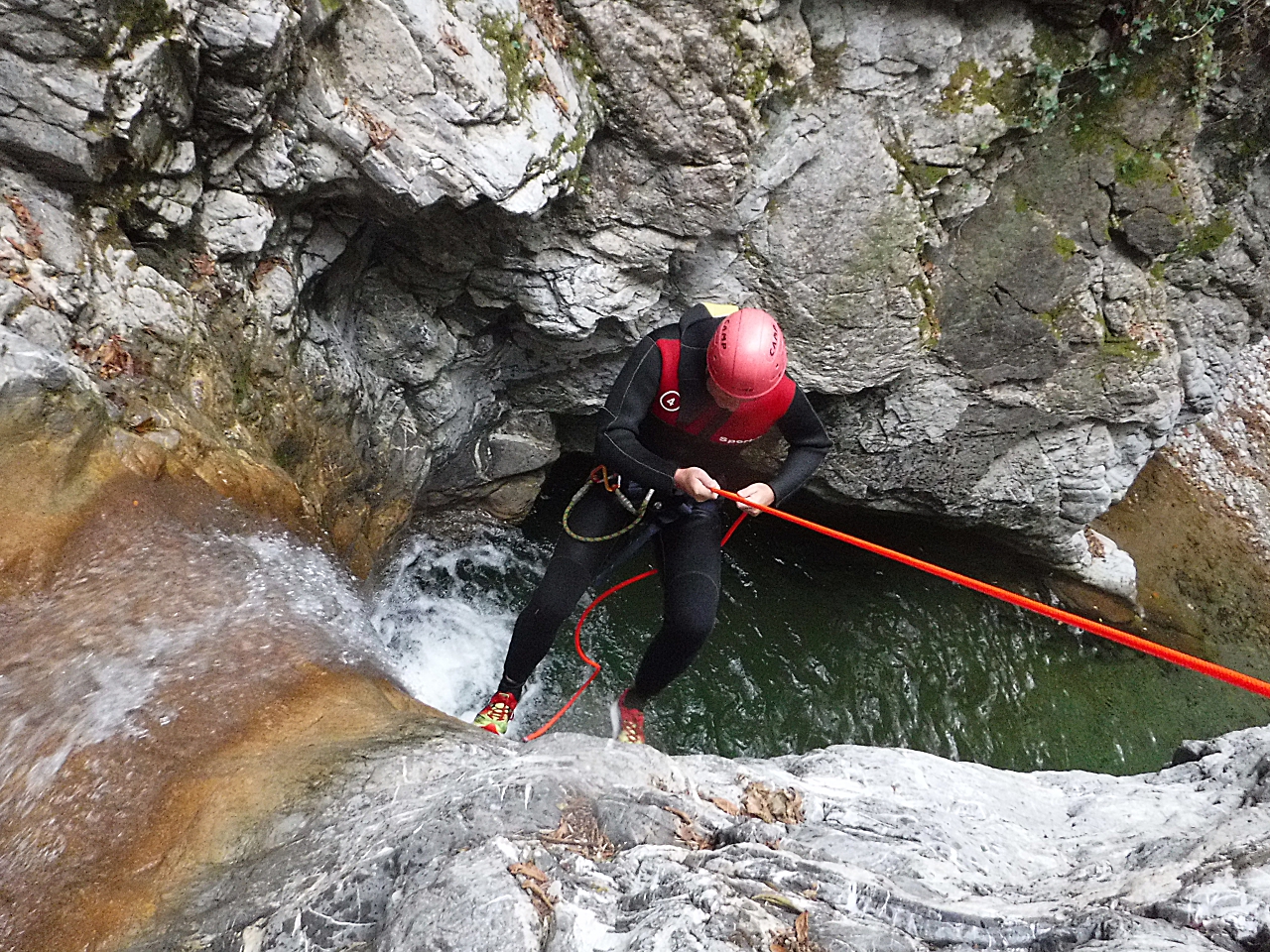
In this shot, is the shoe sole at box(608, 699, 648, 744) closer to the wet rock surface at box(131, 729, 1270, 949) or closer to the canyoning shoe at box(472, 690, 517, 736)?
the canyoning shoe at box(472, 690, 517, 736)

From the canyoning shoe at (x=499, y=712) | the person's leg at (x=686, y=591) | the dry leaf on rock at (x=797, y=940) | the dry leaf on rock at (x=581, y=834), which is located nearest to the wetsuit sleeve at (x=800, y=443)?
the person's leg at (x=686, y=591)

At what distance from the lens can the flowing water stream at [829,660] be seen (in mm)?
5512

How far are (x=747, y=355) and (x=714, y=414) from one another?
1.70 ft

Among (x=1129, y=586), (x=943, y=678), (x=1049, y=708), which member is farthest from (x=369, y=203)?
(x=1129, y=586)

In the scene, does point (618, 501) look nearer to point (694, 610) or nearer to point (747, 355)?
point (694, 610)

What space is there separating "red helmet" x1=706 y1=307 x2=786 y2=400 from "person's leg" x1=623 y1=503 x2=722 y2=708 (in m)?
0.81

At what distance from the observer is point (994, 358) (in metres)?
5.70

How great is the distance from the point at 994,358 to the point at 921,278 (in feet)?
2.90

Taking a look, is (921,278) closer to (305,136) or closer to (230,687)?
(305,136)

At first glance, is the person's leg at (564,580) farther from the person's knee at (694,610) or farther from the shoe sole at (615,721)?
the shoe sole at (615,721)

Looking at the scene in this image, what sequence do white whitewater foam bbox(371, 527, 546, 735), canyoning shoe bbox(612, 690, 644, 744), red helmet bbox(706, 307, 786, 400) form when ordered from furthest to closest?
1. white whitewater foam bbox(371, 527, 546, 735)
2. canyoning shoe bbox(612, 690, 644, 744)
3. red helmet bbox(706, 307, 786, 400)

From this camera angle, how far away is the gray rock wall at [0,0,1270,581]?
330cm

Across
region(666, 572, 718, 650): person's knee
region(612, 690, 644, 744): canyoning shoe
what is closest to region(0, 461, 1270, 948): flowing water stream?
region(612, 690, 644, 744): canyoning shoe

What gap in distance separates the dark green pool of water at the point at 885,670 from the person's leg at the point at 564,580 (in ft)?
4.01
